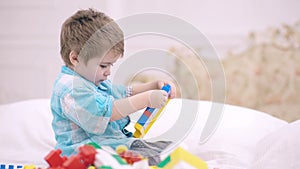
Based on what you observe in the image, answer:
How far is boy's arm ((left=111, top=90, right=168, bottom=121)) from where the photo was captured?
Result: 0.83 metres

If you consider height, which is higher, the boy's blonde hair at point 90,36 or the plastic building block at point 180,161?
the boy's blonde hair at point 90,36

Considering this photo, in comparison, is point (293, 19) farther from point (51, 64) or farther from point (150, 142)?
point (150, 142)

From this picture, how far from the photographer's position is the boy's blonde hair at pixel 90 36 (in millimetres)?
818

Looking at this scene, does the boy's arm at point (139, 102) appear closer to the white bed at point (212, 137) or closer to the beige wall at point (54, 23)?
the white bed at point (212, 137)

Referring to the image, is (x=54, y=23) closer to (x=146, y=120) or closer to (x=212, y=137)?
(x=212, y=137)

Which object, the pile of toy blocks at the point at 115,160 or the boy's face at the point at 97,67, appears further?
the boy's face at the point at 97,67

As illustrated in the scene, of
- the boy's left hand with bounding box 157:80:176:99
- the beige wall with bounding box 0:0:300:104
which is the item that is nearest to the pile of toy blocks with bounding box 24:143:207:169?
the boy's left hand with bounding box 157:80:176:99

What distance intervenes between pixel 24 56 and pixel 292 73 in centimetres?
136

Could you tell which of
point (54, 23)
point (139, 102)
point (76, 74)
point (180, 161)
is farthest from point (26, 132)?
point (54, 23)

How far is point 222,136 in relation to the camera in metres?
1.31

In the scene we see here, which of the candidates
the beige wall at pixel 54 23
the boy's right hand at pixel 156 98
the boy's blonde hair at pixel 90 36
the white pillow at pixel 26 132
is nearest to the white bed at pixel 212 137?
the white pillow at pixel 26 132

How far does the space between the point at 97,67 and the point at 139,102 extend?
0.35ft

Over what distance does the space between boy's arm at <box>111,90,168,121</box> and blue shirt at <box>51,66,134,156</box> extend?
0.02m

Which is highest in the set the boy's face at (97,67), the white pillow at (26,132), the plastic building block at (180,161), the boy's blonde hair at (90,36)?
the boy's blonde hair at (90,36)
